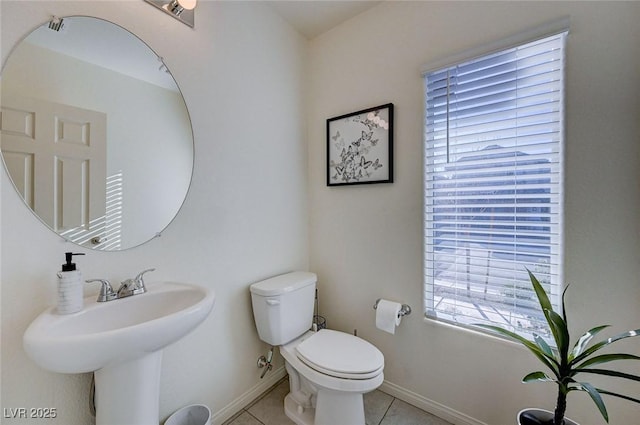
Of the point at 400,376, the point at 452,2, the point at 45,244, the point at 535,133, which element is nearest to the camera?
the point at 45,244

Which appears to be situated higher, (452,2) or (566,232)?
(452,2)

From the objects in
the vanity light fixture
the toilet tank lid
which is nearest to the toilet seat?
the toilet tank lid

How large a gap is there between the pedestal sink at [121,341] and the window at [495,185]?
1262 mm

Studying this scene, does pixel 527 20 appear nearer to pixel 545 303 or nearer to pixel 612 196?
pixel 612 196

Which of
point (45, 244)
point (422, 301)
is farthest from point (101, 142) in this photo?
point (422, 301)

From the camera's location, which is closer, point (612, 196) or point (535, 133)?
point (612, 196)

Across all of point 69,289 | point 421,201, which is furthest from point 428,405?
point 69,289

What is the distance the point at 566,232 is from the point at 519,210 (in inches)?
7.6

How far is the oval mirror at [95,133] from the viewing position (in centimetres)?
92

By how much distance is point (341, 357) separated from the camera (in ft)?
4.29

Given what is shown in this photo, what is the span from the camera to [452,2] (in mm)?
1415

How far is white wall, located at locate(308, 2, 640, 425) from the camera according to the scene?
107 cm

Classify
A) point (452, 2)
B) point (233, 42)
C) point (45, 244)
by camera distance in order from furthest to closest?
1. point (233, 42)
2. point (452, 2)
3. point (45, 244)

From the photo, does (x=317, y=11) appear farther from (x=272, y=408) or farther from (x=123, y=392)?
(x=272, y=408)
